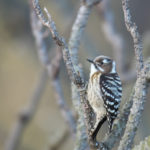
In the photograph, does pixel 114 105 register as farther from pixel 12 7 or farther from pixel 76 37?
pixel 12 7

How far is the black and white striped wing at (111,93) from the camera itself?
4702 millimetres

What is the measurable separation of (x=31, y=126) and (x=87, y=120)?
5282 mm

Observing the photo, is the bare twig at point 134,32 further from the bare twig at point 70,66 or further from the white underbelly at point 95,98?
the white underbelly at point 95,98

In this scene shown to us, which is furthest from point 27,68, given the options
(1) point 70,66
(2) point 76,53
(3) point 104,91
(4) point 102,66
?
(1) point 70,66

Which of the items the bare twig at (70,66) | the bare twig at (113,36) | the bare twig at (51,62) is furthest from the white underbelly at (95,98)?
the bare twig at (113,36)

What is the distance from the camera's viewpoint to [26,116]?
7.68m

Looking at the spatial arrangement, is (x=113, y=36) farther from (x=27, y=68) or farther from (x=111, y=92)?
(x=111, y=92)

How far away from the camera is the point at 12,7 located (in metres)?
8.39

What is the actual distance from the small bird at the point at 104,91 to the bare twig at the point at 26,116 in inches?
98.1

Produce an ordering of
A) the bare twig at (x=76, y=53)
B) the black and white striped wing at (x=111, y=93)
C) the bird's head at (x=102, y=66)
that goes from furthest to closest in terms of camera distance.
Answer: the bird's head at (x=102, y=66) < the bare twig at (x=76, y=53) < the black and white striped wing at (x=111, y=93)

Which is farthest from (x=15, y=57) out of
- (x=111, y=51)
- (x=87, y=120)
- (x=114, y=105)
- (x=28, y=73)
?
(x=87, y=120)

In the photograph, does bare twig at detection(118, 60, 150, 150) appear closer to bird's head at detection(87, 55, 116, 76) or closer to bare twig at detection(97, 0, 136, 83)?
bird's head at detection(87, 55, 116, 76)

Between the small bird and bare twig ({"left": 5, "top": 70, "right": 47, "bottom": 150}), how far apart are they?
2.49 m

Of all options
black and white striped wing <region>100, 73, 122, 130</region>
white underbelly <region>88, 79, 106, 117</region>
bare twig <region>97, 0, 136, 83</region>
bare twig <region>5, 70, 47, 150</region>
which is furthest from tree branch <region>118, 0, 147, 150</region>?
bare twig <region>5, 70, 47, 150</region>
